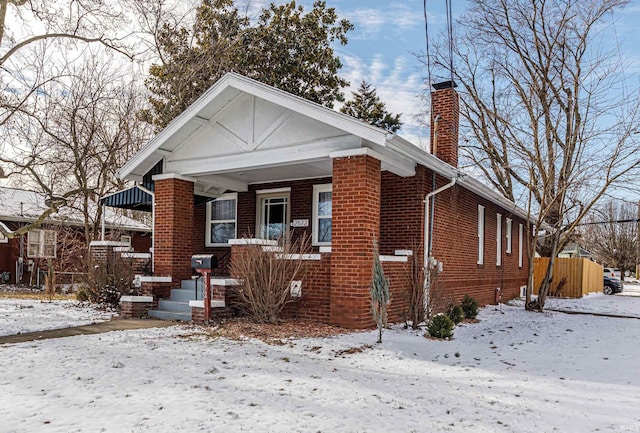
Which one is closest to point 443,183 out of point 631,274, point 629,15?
point 629,15

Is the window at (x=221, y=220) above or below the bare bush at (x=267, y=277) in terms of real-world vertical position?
above

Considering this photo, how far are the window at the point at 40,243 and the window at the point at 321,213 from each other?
1680 centimetres

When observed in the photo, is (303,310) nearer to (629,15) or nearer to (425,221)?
(425,221)

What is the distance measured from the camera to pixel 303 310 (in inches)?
373

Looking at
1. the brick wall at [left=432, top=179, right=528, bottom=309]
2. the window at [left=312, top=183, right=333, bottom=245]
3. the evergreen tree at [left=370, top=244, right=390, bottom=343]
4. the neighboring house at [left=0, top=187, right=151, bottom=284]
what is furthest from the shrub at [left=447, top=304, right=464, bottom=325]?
the neighboring house at [left=0, top=187, right=151, bottom=284]

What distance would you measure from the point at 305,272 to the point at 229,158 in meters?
2.98

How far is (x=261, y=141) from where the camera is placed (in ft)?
32.8

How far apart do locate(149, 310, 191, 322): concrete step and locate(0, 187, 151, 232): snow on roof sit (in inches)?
503

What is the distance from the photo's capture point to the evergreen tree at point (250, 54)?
67.7ft

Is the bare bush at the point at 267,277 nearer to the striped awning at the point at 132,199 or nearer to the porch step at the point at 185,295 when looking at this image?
the porch step at the point at 185,295

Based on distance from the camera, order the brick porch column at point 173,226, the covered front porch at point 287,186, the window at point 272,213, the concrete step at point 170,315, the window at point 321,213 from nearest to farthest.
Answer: the covered front porch at point 287,186 → the concrete step at point 170,315 → the brick porch column at point 173,226 → the window at point 321,213 → the window at point 272,213

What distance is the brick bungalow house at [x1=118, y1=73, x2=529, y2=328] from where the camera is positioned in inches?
351

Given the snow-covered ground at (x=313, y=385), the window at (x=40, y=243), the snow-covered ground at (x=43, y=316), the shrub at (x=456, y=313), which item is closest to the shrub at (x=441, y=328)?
the snow-covered ground at (x=313, y=385)

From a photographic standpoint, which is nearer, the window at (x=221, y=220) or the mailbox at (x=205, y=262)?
the mailbox at (x=205, y=262)
